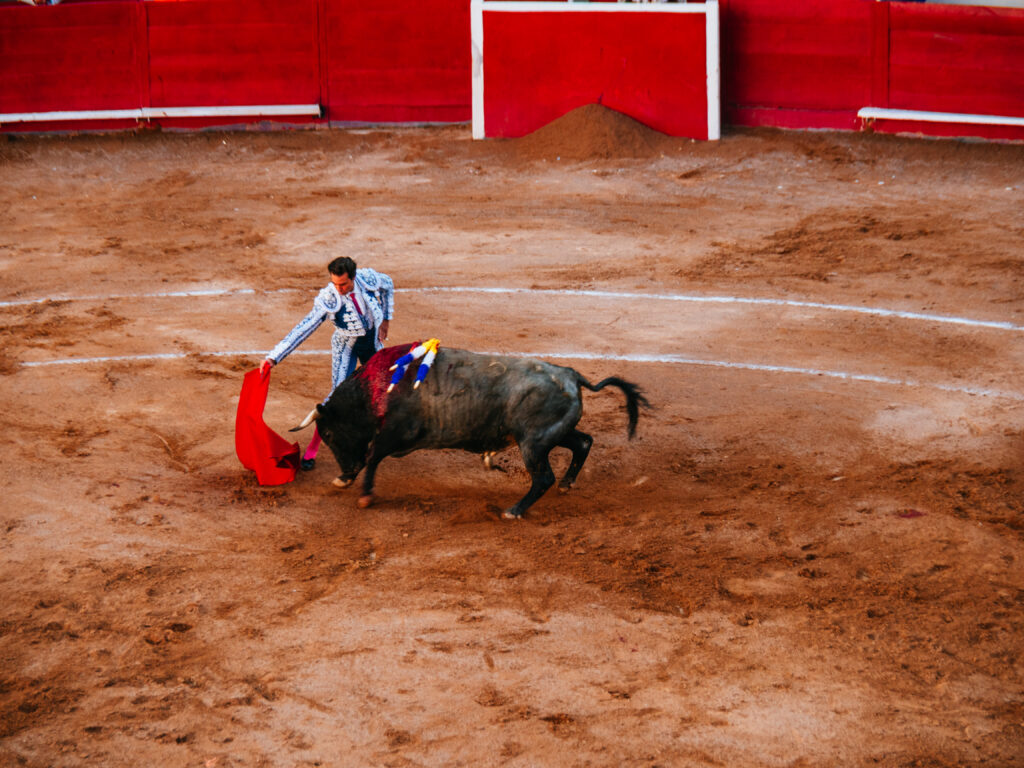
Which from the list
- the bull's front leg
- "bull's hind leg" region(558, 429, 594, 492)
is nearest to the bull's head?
the bull's front leg

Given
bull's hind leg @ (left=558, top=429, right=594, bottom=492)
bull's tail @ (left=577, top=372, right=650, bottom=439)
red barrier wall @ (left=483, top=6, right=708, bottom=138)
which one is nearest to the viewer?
bull's tail @ (left=577, top=372, right=650, bottom=439)

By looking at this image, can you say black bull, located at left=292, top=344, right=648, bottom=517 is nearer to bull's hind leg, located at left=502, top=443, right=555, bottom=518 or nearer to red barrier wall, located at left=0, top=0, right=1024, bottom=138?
bull's hind leg, located at left=502, top=443, right=555, bottom=518

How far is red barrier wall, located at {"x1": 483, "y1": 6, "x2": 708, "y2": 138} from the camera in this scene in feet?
44.2

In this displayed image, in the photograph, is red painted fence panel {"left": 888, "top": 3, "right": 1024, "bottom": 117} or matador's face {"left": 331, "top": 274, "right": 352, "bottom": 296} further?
red painted fence panel {"left": 888, "top": 3, "right": 1024, "bottom": 117}

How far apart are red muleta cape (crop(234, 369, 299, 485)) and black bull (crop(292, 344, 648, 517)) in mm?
337

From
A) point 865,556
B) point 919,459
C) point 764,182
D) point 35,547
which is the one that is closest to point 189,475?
point 35,547

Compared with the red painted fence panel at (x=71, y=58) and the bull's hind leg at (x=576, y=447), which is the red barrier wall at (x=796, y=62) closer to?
the red painted fence panel at (x=71, y=58)

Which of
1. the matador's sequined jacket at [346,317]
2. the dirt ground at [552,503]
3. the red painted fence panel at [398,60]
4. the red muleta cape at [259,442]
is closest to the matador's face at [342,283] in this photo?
the matador's sequined jacket at [346,317]

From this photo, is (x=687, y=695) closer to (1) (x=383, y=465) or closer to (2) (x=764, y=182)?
(1) (x=383, y=465)

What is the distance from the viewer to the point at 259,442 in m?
6.27

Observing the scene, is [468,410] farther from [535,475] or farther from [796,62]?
[796,62]

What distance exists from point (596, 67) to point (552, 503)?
28.7ft

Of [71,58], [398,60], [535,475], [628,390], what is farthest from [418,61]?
[535,475]

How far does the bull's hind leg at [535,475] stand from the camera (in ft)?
19.2
